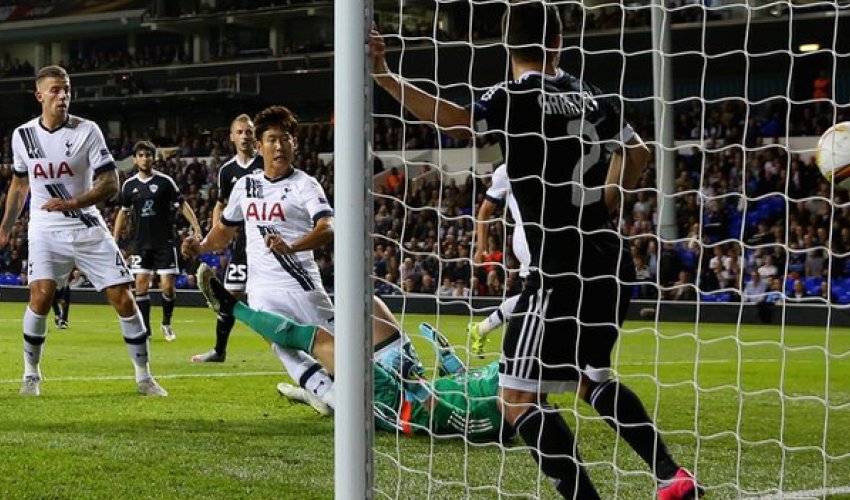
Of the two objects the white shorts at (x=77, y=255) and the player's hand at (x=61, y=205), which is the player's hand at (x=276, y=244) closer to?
the white shorts at (x=77, y=255)

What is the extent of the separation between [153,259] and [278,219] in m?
6.42

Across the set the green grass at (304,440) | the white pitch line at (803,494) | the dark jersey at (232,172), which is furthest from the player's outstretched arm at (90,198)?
the white pitch line at (803,494)

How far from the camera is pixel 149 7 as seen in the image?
37.7m

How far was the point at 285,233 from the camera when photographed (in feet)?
24.2

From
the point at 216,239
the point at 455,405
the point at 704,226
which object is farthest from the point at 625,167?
the point at 704,226

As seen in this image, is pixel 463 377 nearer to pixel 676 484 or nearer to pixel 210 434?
pixel 210 434

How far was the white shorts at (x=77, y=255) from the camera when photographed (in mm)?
7938

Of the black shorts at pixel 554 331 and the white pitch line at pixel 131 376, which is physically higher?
the black shorts at pixel 554 331

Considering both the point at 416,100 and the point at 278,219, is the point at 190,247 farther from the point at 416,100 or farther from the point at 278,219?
the point at 416,100

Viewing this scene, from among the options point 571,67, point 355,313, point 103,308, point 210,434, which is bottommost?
point 103,308

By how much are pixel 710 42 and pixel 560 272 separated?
67.9 feet

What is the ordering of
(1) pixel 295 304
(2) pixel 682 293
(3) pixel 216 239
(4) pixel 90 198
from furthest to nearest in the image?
(2) pixel 682 293 < (4) pixel 90 198 < (3) pixel 216 239 < (1) pixel 295 304

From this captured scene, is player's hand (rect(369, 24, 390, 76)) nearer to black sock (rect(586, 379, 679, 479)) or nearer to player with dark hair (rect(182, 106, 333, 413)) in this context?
black sock (rect(586, 379, 679, 479))

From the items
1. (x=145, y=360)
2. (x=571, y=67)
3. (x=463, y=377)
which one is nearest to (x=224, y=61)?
(x=571, y=67)
